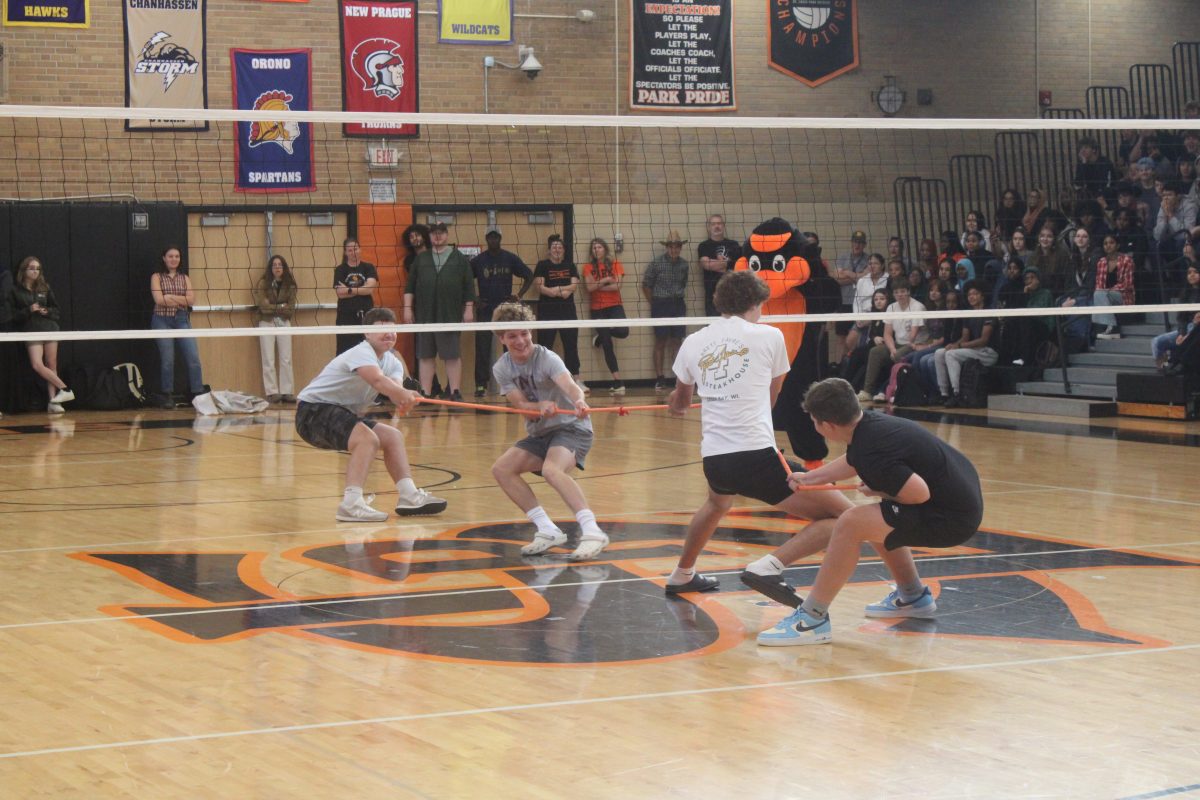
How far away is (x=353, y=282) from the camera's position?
643 inches

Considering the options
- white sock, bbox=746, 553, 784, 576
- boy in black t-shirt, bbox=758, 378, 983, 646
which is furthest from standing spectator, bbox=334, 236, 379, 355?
boy in black t-shirt, bbox=758, 378, 983, 646

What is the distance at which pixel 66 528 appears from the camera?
28.6 feet

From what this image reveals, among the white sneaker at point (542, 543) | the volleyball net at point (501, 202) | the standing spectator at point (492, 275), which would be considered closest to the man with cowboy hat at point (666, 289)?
the volleyball net at point (501, 202)

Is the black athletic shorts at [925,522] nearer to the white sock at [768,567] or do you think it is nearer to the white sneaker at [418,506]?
the white sock at [768,567]

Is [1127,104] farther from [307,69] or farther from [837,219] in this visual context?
[307,69]

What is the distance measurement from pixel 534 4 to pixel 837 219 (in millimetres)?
4738

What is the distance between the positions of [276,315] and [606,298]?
12.5 ft

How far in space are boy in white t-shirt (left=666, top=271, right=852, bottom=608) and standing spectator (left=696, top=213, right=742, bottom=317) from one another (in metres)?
11.1

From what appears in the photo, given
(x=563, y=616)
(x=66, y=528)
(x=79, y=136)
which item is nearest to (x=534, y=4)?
(x=79, y=136)

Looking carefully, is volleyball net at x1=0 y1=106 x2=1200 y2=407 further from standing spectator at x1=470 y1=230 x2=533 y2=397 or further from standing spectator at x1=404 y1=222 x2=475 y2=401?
standing spectator at x1=404 y1=222 x2=475 y2=401

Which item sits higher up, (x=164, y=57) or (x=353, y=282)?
(x=164, y=57)

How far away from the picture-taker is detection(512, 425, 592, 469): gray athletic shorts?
8.05 m

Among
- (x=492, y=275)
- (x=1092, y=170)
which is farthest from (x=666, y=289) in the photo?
(x=1092, y=170)

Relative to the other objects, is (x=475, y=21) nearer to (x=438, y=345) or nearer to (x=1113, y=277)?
(x=438, y=345)
